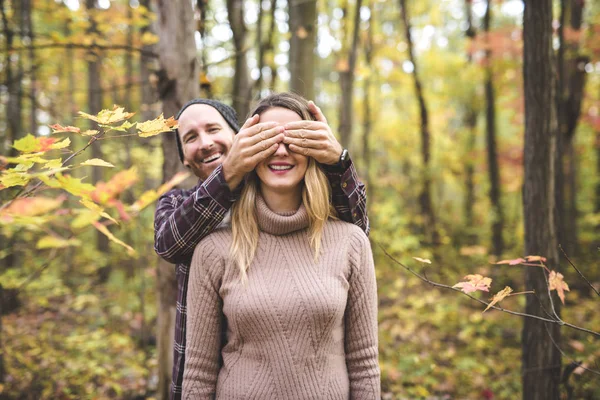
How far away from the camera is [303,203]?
1.55 m

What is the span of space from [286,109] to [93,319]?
5.89m

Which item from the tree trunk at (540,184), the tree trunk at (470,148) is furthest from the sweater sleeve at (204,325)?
the tree trunk at (470,148)

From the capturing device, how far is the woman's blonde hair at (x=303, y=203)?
4.99ft

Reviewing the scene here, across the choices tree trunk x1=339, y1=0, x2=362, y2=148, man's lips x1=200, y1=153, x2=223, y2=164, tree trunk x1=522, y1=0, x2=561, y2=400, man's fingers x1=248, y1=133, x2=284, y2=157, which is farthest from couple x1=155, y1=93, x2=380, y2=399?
tree trunk x1=339, y1=0, x2=362, y2=148

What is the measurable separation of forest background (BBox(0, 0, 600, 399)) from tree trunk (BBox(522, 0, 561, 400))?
0.04 feet

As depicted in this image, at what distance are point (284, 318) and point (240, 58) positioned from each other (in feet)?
11.1

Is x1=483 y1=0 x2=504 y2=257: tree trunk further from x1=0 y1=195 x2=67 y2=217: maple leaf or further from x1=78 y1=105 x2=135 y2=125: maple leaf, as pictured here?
x1=0 y1=195 x2=67 y2=217: maple leaf

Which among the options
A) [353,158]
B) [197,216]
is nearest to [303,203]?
[197,216]

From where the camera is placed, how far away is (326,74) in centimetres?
1803

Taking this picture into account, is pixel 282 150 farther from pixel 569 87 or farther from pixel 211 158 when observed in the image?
pixel 569 87

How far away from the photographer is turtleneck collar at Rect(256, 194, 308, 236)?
1532 millimetres

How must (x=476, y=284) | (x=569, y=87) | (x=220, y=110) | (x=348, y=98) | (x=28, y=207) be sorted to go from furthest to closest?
1. (x=569, y=87)
2. (x=348, y=98)
3. (x=220, y=110)
4. (x=476, y=284)
5. (x=28, y=207)

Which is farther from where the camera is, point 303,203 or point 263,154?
point 303,203

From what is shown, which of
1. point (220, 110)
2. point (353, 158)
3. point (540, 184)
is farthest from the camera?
point (353, 158)
